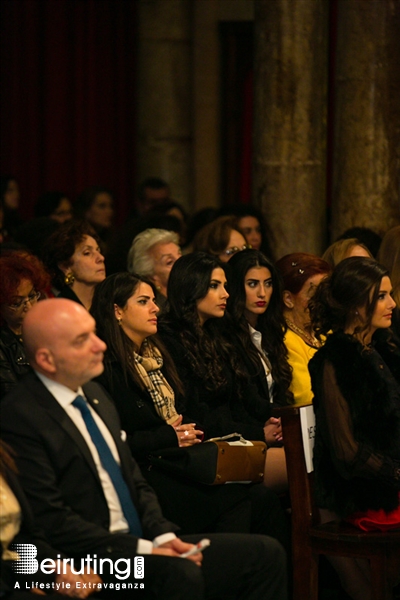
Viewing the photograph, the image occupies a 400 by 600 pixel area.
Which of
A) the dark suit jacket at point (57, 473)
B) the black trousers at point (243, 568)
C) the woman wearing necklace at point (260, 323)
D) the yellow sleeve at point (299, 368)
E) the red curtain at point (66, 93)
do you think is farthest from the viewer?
the red curtain at point (66, 93)

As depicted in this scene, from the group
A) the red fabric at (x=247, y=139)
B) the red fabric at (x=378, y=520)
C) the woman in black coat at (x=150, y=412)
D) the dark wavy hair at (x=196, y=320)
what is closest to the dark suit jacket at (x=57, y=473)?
the woman in black coat at (x=150, y=412)

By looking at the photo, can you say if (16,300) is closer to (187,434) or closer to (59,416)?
(187,434)

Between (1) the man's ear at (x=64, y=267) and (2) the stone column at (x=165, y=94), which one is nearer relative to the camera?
(1) the man's ear at (x=64, y=267)

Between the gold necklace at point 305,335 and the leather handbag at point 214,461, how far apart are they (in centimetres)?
99

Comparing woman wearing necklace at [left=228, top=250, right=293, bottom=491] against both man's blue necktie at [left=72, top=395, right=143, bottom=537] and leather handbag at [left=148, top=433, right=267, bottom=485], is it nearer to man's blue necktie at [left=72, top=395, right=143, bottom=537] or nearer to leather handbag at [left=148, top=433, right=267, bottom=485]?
leather handbag at [left=148, top=433, right=267, bottom=485]

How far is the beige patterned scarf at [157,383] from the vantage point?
455 centimetres

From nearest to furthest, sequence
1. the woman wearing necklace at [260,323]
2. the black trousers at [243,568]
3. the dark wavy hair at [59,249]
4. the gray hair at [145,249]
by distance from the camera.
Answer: the black trousers at [243,568]
the woman wearing necklace at [260,323]
the dark wavy hair at [59,249]
the gray hair at [145,249]

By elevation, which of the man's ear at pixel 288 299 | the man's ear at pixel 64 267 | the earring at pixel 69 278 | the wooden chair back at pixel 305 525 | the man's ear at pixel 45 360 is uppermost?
the man's ear at pixel 45 360

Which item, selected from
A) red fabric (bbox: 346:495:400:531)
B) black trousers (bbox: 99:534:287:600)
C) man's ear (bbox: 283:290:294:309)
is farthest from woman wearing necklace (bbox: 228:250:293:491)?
black trousers (bbox: 99:534:287:600)

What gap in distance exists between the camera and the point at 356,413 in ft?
13.7

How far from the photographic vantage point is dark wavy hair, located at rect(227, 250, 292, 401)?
5.29 m

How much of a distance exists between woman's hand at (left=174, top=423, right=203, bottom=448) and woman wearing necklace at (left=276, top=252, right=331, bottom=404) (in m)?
0.85

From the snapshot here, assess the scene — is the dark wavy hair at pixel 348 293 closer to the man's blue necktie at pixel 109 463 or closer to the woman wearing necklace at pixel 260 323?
the woman wearing necklace at pixel 260 323

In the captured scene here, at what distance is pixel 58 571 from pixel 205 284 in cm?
196
